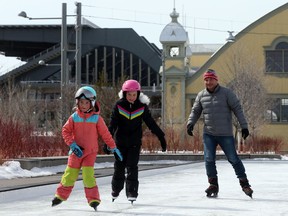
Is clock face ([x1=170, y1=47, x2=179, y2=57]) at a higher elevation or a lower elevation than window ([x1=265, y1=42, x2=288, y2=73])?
higher

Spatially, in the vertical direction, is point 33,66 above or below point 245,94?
above

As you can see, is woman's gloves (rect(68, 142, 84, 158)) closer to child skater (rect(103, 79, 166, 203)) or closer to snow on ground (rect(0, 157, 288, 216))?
snow on ground (rect(0, 157, 288, 216))

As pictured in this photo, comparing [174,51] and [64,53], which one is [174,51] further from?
[64,53]

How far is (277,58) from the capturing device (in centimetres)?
5053

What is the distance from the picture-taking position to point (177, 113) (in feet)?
167

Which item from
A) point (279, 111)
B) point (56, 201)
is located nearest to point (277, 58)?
point (279, 111)

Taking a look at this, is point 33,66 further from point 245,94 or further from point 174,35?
point 245,94

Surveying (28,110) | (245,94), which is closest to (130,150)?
(28,110)

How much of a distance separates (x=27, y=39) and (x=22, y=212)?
7334 cm

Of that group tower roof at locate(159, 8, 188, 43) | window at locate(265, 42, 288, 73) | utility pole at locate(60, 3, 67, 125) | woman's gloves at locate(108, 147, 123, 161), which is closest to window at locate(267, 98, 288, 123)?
window at locate(265, 42, 288, 73)

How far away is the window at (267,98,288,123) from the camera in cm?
4984

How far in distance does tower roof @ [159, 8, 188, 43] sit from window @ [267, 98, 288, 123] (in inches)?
329

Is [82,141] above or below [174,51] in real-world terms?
below

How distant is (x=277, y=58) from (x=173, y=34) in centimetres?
794
